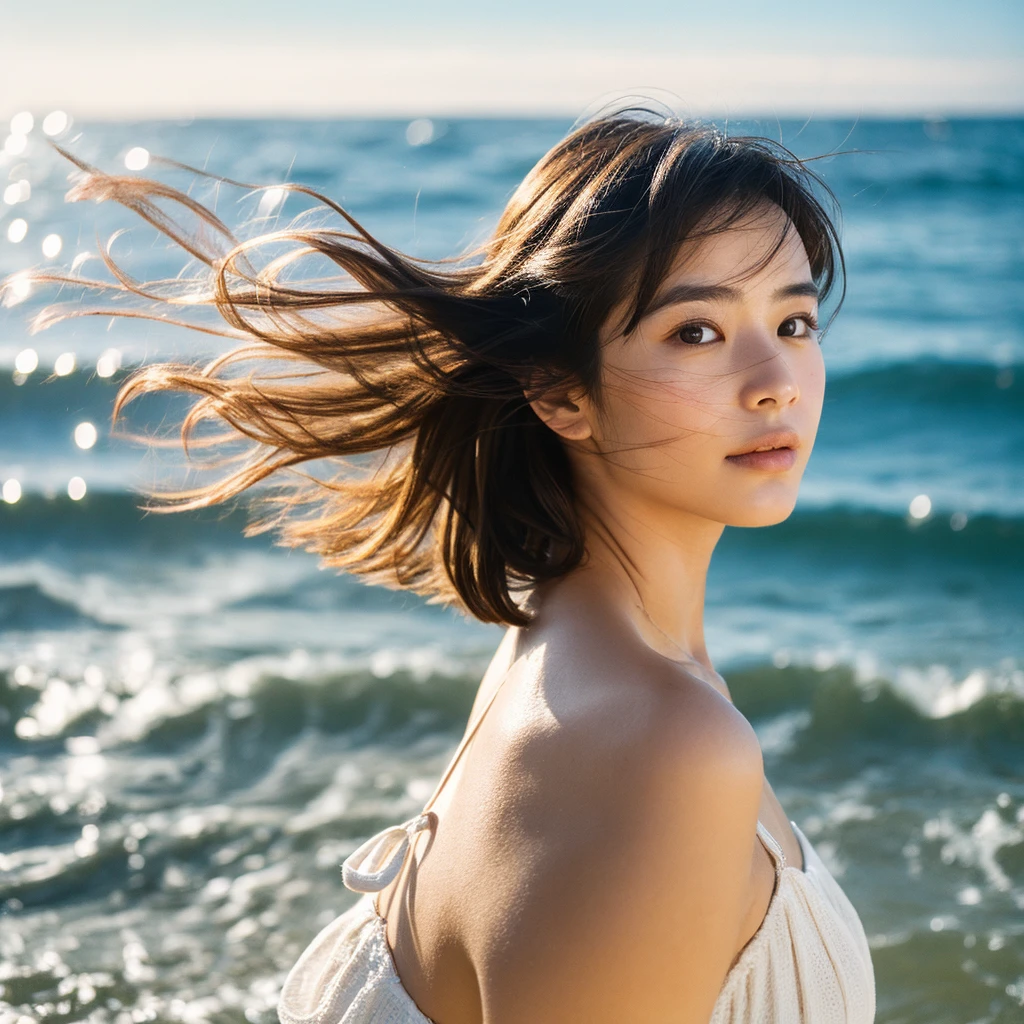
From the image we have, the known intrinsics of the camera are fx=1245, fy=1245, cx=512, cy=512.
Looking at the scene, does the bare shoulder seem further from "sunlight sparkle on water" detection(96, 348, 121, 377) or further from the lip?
"sunlight sparkle on water" detection(96, 348, 121, 377)

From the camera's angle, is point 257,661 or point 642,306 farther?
point 257,661

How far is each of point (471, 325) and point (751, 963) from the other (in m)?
1.21

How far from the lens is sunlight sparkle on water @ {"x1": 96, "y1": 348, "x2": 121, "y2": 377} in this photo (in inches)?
455

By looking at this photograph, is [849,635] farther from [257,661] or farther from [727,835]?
[727,835]

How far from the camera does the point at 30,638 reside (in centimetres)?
645

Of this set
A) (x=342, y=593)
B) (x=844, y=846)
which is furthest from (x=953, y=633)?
(x=342, y=593)

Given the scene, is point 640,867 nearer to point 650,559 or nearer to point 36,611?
point 650,559

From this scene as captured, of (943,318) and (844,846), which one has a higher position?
(943,318)

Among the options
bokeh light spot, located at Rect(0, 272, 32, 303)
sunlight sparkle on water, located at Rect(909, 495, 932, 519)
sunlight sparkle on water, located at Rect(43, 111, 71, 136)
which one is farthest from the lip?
sunlight sparkle on water, located at Rect(43, 111, 71, 136)

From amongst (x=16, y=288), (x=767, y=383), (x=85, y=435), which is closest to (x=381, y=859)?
(x=767, y=383)

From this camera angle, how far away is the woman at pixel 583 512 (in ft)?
5.63

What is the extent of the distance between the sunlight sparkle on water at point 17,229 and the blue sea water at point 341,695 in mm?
5981

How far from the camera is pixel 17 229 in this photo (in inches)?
705

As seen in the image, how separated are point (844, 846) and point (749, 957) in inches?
107
